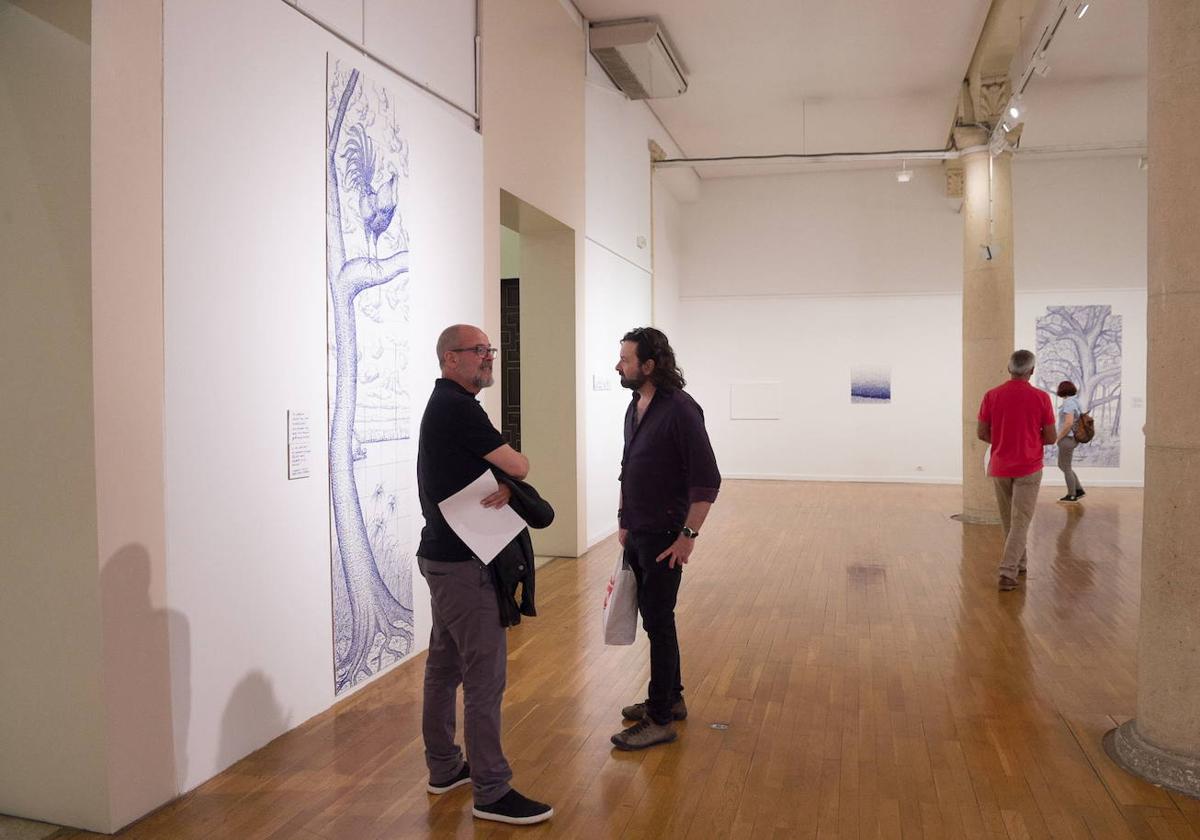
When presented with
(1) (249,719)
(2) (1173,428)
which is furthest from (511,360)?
(2) (1173,428)

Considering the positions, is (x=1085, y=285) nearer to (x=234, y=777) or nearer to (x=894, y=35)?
(x=894, y=35)

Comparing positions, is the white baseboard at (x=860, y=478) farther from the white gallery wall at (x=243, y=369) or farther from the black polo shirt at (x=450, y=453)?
the black polo shirt at (x=450, y=453)

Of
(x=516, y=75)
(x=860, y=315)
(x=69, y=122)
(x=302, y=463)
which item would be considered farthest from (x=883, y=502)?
(x=69, y=122)

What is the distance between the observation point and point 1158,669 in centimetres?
379

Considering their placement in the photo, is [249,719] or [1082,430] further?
[1082,430]

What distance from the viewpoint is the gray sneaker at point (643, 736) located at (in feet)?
13.3

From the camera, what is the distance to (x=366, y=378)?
5.01 meters

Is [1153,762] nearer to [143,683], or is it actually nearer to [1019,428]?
[1019,428]

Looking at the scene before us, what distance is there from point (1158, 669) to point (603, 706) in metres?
2.46

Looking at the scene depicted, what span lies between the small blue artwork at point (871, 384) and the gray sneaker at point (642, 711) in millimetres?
12784

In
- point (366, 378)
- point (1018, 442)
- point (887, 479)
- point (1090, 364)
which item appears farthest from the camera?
point (887, 479)

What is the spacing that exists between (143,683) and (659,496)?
2138mm

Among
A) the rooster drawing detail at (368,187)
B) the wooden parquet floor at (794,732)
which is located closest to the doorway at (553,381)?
the wooden parquet floor at (794,732)

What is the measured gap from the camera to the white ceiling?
9.62 metres
